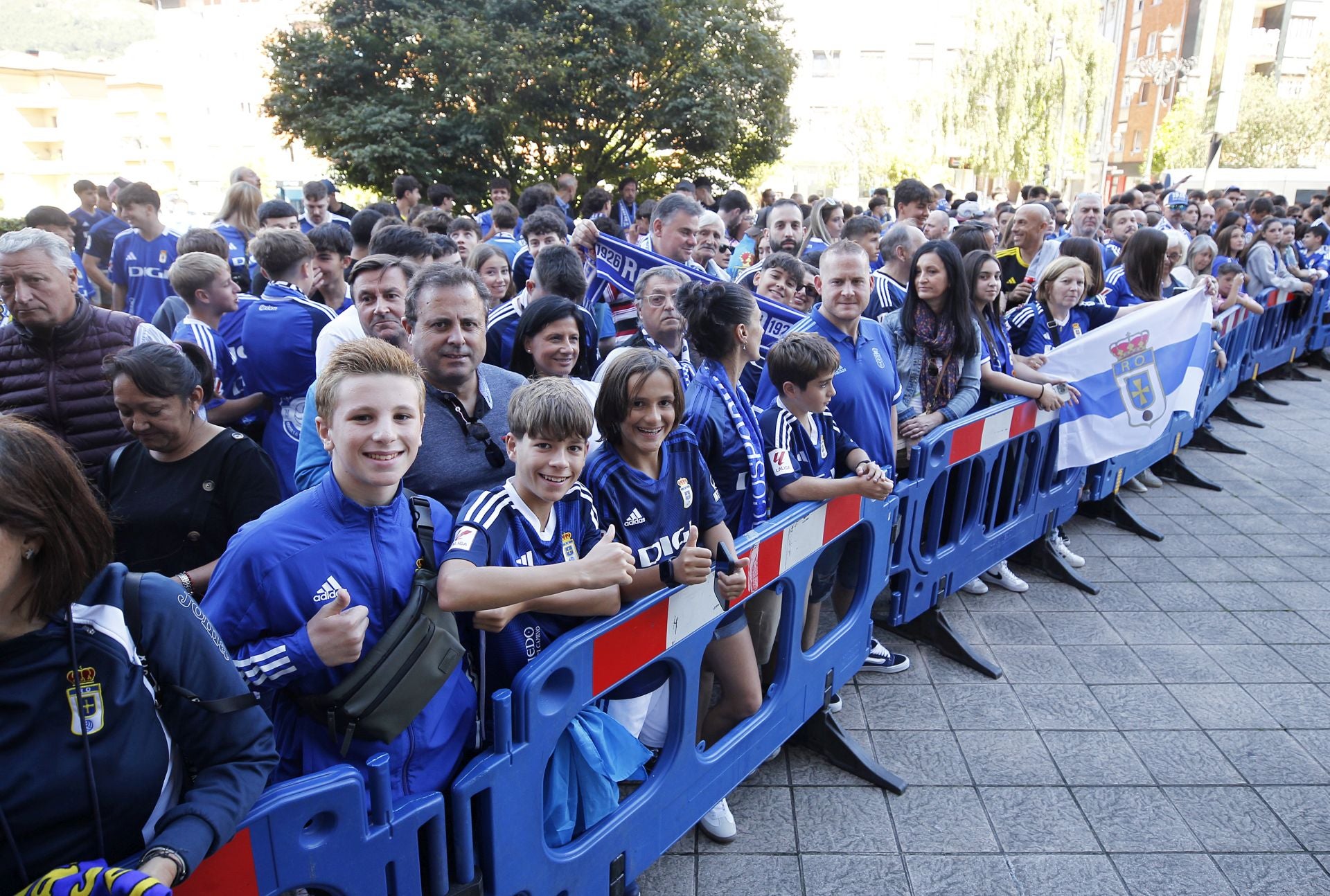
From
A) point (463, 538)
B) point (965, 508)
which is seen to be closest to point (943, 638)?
point (965, 508)

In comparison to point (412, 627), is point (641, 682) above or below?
below

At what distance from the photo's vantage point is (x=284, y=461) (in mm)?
3975

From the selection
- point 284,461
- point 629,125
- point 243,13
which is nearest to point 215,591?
point 284,461

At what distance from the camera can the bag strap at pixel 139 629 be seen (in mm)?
1633

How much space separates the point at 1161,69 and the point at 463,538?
47.3 metres

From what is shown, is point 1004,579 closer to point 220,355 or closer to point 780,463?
point 780,463

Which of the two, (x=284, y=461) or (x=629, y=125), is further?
(x=629, y=125)

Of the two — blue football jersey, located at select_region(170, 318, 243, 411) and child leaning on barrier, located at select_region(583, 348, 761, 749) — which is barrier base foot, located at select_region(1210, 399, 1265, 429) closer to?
child leaning on barrier, located at select_region(583, 348, 761, 749)

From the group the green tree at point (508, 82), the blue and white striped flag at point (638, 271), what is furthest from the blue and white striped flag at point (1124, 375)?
the green tree at point (508, 82)

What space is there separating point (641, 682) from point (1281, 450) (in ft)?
27.4

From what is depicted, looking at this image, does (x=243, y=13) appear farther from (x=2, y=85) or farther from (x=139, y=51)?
(x=139, y=51)

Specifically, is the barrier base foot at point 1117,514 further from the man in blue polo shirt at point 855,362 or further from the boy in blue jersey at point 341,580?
the boy in blue jersey at point 341,580

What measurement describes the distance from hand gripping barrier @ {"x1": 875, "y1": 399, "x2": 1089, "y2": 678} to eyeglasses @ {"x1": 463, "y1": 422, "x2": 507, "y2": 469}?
84.6 inches

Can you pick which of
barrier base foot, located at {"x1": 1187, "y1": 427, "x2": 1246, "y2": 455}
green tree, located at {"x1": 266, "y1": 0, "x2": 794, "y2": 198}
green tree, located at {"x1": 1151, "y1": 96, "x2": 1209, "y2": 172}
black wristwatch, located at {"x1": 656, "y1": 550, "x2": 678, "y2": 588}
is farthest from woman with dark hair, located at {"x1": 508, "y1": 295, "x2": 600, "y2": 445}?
green tree, located at {"x1": 1151, "y1": 96, "x2": 1209, "y2": 172}
